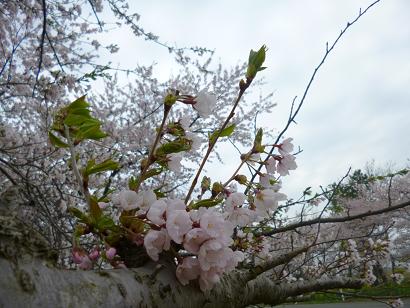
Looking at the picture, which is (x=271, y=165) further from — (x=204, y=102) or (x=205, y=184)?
(x=204, y=102)

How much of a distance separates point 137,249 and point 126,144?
4.85 m

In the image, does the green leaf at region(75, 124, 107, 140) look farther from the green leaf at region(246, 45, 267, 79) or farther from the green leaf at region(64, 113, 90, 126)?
the green leaf at region(246, 45, 267, 79)

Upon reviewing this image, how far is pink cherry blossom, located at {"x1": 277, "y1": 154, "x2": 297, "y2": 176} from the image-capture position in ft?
3.88

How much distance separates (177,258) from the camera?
2.61 ft

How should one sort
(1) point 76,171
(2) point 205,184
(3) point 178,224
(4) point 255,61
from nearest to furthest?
(3) point 178,224, (1) point 76,171, (4) point 255,61, (2) point 205,184

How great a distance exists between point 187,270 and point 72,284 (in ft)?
1.00

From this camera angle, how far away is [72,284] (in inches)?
20.1

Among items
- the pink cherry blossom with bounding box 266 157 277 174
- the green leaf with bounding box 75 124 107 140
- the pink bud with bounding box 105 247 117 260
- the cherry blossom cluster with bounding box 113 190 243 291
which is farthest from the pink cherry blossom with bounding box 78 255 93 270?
the pink cherry blossom with bounding box 266 157 277 174

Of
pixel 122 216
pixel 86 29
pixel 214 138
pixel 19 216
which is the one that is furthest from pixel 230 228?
pixel 86 29

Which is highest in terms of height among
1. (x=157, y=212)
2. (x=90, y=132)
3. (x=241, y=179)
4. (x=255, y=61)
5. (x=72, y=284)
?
(x=255, y=61)

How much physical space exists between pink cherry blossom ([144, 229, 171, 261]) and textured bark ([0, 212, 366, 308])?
34mm

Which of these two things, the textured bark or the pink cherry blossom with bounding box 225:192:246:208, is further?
the pink cherry blossom with bounding box 225:192:246:208

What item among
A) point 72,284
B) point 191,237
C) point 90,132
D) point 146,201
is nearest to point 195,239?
point 191,237

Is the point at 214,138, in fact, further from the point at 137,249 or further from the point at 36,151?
the point at 36,151
